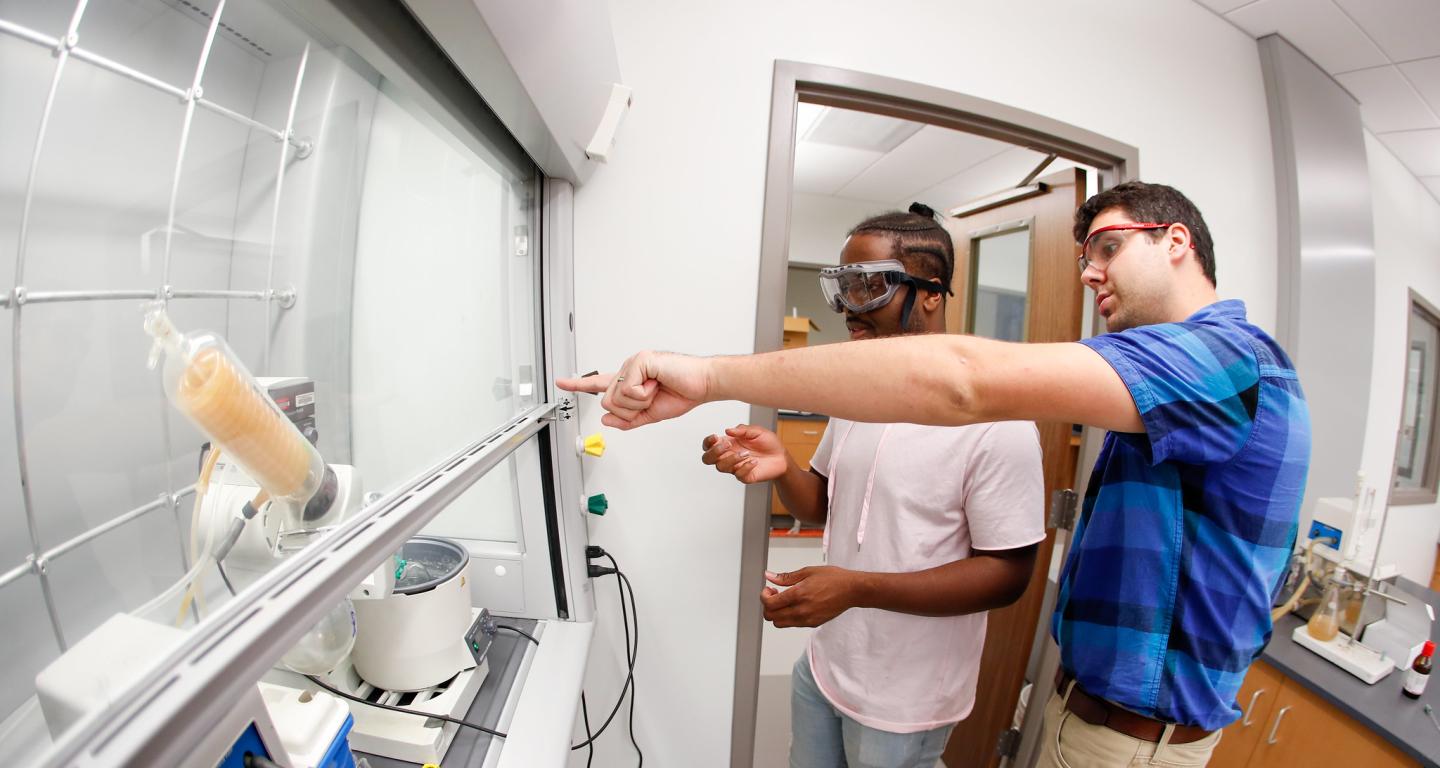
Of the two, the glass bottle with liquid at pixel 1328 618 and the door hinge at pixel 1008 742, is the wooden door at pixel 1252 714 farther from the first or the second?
the door hinge at pixel 1008 742

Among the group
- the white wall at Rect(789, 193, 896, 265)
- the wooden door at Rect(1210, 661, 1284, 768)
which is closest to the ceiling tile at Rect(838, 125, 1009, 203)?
the white wall at Rect(789, 193, 896, 265)

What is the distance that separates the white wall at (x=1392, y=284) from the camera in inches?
85.1

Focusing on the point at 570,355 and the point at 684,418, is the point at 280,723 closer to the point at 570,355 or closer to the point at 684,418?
the point at 570,355

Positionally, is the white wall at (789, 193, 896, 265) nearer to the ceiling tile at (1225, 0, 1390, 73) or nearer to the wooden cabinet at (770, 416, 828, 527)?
the wooden cabinet at (770, 416, 828, 527)

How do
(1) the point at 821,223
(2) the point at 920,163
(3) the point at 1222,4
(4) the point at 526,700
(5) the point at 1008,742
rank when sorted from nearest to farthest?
(4) the point at 526,700, (3) the point at 1222,4, (5) the point at 1008,742, (2) the point at 920,163, (1) the point at 821,223

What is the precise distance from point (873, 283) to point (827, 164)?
302 centimetres

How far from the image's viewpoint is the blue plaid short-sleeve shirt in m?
0.57

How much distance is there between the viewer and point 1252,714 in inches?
51.9

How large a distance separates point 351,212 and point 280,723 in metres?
0.62

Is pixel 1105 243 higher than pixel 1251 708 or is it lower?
higher

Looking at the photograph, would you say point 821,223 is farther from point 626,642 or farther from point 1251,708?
point 626,642

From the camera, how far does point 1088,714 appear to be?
85cm

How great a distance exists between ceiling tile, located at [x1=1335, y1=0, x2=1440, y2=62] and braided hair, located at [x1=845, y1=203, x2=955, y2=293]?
170 centimetres

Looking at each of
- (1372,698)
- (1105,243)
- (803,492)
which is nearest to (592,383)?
(803,492)
